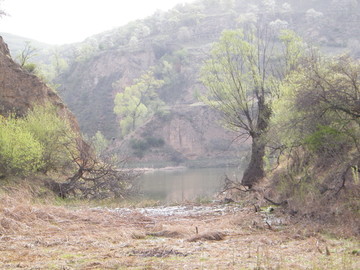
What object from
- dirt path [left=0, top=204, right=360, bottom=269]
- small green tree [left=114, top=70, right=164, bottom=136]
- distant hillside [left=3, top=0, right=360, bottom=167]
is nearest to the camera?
dirt path [left=0, top=204, right=360, bottom=269]

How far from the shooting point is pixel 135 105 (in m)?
91.3

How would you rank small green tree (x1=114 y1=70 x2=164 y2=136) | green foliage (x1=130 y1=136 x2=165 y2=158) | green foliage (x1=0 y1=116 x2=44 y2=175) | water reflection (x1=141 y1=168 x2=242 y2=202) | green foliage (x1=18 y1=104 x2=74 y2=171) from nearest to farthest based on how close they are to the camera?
green foliage (x1=0 y1=116 x2=44 y2=175), green foliage (x1=18 y1=104 x2=74 y2=171), water reflection (x1=141 y1=168 x2=242 y2=202), green foliage (x1=130 y1=136 x2=165 y2=158), small green tree (x1=114 y1=70 x2=164 y2=136)

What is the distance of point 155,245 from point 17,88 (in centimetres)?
2432

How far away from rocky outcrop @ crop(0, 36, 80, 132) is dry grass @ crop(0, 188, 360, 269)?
680 inches

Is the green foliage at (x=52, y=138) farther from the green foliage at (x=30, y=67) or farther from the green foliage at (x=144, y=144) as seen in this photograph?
the green foliage at (x=144, y=144)

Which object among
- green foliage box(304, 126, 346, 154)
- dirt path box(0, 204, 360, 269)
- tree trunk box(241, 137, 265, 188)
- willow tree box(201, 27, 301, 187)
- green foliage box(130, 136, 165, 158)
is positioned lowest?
Answer: green foliage box(130, 136, 165, 158)

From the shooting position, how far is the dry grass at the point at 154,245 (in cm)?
675

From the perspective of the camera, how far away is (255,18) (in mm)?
125688

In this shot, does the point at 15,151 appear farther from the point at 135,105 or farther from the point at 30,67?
the point at 135,105

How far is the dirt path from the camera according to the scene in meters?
6.75

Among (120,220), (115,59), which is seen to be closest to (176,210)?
(120,220)

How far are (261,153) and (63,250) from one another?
1839 centimetres

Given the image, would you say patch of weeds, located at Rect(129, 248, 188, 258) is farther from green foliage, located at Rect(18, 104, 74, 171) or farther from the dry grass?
green foliage, located at Rect(18, 104, 74, 171)

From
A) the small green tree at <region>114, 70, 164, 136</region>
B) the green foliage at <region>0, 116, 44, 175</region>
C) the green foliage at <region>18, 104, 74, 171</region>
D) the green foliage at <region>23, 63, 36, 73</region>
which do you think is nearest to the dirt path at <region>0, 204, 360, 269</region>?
the green foliage at <region>0, 116, 44, 175</region>
